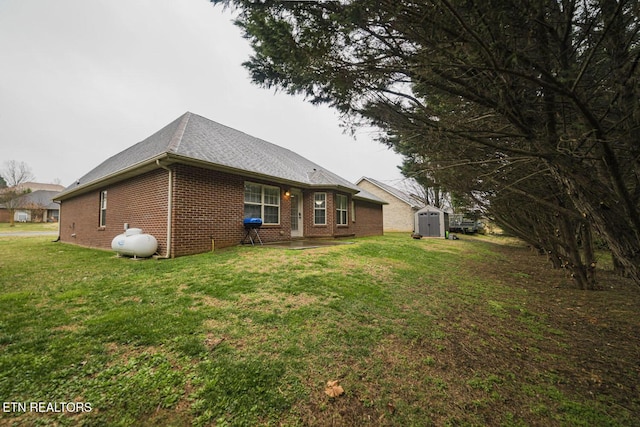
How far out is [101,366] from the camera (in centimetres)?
212

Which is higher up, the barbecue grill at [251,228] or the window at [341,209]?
the window at [341,209]

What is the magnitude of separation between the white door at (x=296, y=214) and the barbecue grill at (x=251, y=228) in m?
2.88

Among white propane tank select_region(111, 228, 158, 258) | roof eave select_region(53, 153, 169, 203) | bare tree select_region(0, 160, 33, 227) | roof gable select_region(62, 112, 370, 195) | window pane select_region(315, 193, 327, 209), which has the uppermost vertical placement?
bare tree select_region(0, 160, 33, 227)

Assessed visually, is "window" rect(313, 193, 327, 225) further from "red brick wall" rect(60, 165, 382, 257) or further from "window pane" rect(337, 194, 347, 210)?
"red brick wall" rect(60, 165, 382, 257)

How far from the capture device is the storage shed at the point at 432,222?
19578 mm

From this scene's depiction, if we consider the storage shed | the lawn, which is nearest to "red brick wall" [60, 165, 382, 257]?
the lawn

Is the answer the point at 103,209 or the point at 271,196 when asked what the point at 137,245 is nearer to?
the point at 271,196

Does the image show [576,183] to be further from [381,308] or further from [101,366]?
[101,366]

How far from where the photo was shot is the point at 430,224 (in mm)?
19922

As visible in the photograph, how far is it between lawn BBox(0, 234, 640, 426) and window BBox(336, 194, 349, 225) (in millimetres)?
8960

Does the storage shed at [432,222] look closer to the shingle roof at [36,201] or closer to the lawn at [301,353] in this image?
the lawn at [301,353]

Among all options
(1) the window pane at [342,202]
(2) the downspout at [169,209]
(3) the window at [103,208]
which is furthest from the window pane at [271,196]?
(3) the window at [103,208]

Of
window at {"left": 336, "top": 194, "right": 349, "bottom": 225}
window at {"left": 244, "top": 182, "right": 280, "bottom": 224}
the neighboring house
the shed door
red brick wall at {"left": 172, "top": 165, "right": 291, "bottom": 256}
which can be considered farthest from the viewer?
the neighboring house

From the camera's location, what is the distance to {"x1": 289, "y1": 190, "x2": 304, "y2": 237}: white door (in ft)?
39.5
